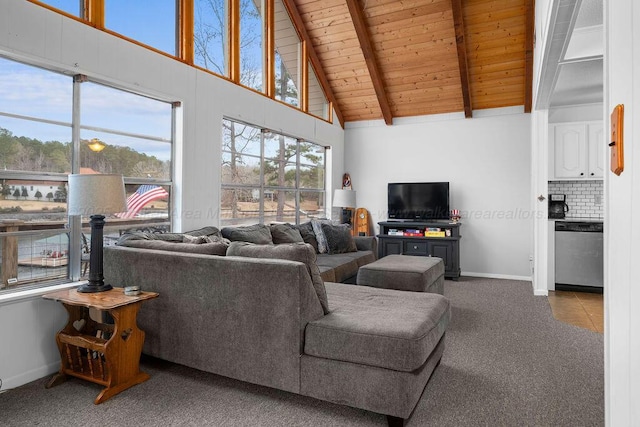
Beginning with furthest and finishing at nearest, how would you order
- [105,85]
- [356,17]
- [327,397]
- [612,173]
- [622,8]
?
[356,17], [105,85], [327,397], [612,173], [622,8]

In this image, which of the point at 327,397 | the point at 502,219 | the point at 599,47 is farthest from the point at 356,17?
the point at 327,397

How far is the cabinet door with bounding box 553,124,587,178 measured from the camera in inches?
218

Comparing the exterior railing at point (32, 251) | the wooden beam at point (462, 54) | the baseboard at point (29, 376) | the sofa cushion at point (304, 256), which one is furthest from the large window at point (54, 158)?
the wooden beam at point (462, 54)

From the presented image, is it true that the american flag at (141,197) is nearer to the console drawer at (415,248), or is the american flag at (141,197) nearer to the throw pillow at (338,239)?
the throw pillow at (338,239)

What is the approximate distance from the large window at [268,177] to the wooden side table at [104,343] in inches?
81.8

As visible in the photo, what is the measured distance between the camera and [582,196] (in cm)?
583

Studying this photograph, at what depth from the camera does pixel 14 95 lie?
271 cm

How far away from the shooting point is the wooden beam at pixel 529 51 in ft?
15.6

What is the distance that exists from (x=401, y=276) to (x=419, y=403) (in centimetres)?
160

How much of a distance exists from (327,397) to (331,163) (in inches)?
201

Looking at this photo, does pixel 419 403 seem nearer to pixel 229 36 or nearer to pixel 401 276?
pixel 401 276

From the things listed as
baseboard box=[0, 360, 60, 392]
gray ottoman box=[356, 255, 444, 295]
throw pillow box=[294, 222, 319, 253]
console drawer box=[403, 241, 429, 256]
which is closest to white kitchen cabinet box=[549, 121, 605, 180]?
console drawer box=[403, 241, 429, 256]

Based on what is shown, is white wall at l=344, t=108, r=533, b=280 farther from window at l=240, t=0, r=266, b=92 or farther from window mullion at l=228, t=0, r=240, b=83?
window mullion at l=228, t=0, r=240, b=83

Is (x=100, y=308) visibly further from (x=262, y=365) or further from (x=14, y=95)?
(x=14, y=95)
